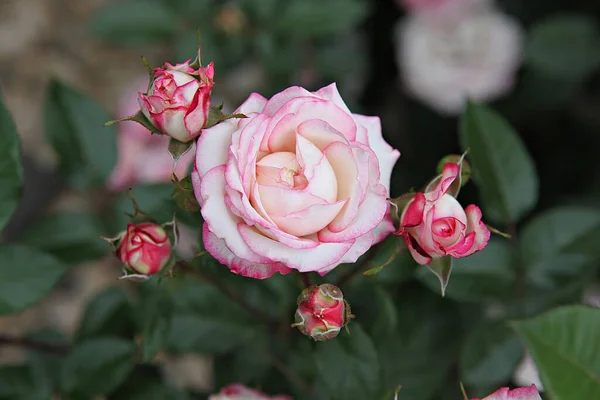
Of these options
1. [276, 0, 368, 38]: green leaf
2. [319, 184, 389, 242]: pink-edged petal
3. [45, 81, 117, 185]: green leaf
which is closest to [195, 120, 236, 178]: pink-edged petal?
[319, 184, 389, 242]: pink-edged petal

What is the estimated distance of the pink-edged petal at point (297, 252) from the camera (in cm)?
52

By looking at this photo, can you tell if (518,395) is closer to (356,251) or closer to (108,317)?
(356,251)

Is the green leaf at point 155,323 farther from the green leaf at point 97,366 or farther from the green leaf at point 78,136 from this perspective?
the green leaf at point 78,136

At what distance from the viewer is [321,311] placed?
21.8 inches

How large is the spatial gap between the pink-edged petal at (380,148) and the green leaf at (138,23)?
2.18ft

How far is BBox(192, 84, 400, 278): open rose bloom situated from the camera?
53 cm

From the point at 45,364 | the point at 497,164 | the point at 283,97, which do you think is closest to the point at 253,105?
the point at 283,97

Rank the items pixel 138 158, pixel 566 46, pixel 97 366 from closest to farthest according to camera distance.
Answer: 1. pixel 97 366
2. pixel 138 158
3. pixel 566 46

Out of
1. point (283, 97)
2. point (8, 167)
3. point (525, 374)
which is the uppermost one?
point (283, 97)

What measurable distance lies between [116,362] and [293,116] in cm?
39

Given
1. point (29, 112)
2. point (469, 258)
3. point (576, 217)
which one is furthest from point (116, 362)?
point (29, 112)

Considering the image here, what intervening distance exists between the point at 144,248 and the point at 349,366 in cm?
22

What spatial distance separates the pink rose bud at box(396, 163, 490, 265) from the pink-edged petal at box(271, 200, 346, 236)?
0.06m

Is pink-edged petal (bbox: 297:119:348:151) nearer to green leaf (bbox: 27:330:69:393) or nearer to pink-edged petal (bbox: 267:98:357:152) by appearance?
pink-edged petal (bbox: 267:98:357:152)
